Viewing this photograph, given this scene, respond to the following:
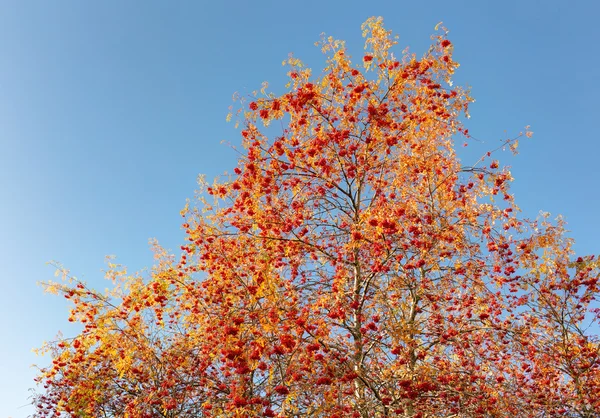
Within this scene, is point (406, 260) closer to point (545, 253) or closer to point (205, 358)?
point (545, 253)

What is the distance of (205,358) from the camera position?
25.4 ft

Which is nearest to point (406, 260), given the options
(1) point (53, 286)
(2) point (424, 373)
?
(2) point (424, 373)

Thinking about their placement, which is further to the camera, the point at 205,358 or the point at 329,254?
the point at 329,254

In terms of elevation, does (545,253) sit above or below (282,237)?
below

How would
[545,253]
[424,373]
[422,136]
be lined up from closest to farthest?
[424,373], [545,253], [422,136]

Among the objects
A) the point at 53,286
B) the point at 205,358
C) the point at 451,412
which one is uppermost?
the point at 53,286

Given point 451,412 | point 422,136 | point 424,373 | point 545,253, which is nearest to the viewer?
point 424,373

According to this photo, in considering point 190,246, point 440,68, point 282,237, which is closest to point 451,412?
point 282,237

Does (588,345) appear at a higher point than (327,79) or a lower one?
lower

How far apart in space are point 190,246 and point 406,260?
13.3ft

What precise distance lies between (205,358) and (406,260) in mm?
4143

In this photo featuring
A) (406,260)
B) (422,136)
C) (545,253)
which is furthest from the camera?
(422,136)

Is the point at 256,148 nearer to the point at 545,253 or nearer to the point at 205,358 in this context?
the point at 205,358

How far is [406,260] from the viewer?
7988mm
